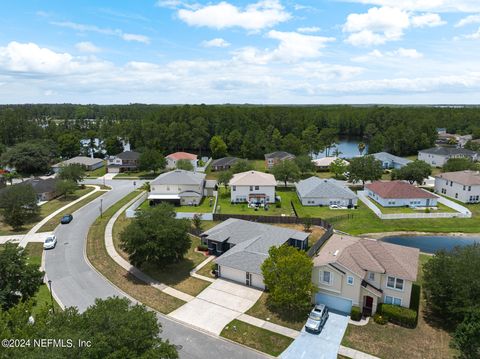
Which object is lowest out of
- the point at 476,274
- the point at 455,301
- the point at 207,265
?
the point at 207,265

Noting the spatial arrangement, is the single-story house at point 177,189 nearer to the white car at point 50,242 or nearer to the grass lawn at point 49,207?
the grass lawn at point 49,207

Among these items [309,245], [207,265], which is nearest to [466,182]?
[309,245]

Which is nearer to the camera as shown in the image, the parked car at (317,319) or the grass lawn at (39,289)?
the parked car at (317,319)

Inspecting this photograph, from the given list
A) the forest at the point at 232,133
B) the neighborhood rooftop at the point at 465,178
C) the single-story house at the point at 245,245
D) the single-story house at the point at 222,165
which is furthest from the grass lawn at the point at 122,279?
the forest at the point at 232,133

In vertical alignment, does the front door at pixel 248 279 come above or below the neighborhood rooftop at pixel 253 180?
below

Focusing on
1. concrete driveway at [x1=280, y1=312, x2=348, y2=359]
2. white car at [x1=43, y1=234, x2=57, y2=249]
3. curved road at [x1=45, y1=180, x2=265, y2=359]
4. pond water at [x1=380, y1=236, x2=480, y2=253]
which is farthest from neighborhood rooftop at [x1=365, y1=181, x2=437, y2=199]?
white car at [x1=43, y1=234, x2=57, y2=249]

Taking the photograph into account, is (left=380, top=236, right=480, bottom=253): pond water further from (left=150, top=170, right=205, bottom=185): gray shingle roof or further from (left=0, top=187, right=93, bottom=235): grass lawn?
(left=0, top=187, right=93, bottom=235): grass lawn

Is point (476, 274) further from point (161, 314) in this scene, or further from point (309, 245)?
point (161, 314)
